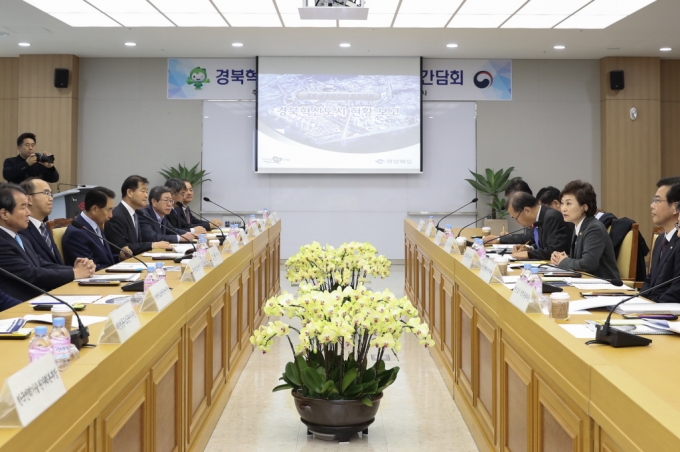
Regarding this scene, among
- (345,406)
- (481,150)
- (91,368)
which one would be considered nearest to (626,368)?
(91,368)

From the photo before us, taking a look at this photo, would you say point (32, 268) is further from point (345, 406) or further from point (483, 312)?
point (483, 312)

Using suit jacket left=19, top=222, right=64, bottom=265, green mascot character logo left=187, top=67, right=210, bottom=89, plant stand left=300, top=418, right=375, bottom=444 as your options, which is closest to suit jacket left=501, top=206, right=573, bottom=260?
plant stand left=300, top=418, right=375, bottom=444

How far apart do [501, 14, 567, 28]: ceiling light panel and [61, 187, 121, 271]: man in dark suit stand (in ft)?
15.1

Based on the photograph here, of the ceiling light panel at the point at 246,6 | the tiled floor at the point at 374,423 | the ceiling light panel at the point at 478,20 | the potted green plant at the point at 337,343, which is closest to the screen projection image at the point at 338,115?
the ceiling light panel at the point at 478,20

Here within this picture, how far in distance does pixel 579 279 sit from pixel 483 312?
1.96 feet

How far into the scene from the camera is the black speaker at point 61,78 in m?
9.45

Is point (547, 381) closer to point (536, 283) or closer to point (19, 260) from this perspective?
point (536, 283)

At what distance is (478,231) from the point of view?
7.28 meters

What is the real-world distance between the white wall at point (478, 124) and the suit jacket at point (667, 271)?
6.32 m

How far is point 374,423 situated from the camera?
3.83 m

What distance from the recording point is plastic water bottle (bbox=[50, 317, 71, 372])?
1847 mm

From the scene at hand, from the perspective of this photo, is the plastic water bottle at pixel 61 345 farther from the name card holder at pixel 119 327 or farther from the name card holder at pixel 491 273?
the name card holder at pixel 491 273

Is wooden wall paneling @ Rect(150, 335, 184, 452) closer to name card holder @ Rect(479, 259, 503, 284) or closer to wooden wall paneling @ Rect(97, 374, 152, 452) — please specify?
wooden wall paneling @ Rect(97, 374, 152, 452)

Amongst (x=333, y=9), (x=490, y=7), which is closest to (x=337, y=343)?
(x=333, y=9)
